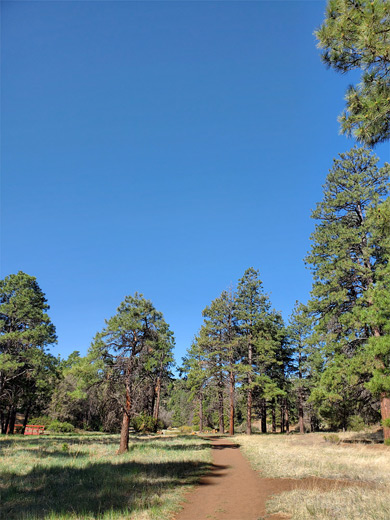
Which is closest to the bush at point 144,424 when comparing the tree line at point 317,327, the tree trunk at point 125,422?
the tree line at point 317,327

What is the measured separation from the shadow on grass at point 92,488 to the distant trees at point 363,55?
11098 mm

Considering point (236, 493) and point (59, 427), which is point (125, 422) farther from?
point (59, 427)

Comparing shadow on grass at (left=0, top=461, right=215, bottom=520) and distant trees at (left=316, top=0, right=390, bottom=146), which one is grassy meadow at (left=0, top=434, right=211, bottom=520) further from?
distant trees at (left=316, top=0, right=390, bottom=146)

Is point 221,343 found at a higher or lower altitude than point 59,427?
higher

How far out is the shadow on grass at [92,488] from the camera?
745 centimetres

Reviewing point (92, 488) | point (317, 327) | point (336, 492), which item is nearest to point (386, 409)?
point (317, 327)

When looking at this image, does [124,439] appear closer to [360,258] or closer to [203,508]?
[203,508]

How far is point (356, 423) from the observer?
107 feet

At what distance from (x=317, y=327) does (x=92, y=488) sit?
17127mm

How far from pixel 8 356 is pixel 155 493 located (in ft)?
71.4

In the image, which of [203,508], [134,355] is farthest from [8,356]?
[203,508]

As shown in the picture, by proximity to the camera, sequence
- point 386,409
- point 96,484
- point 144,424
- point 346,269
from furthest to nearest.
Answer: point 144,424, point 346,269, point 386,409, point 96,484

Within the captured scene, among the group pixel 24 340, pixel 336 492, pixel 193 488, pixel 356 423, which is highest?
pixel 24 340

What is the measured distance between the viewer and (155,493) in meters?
8.84
